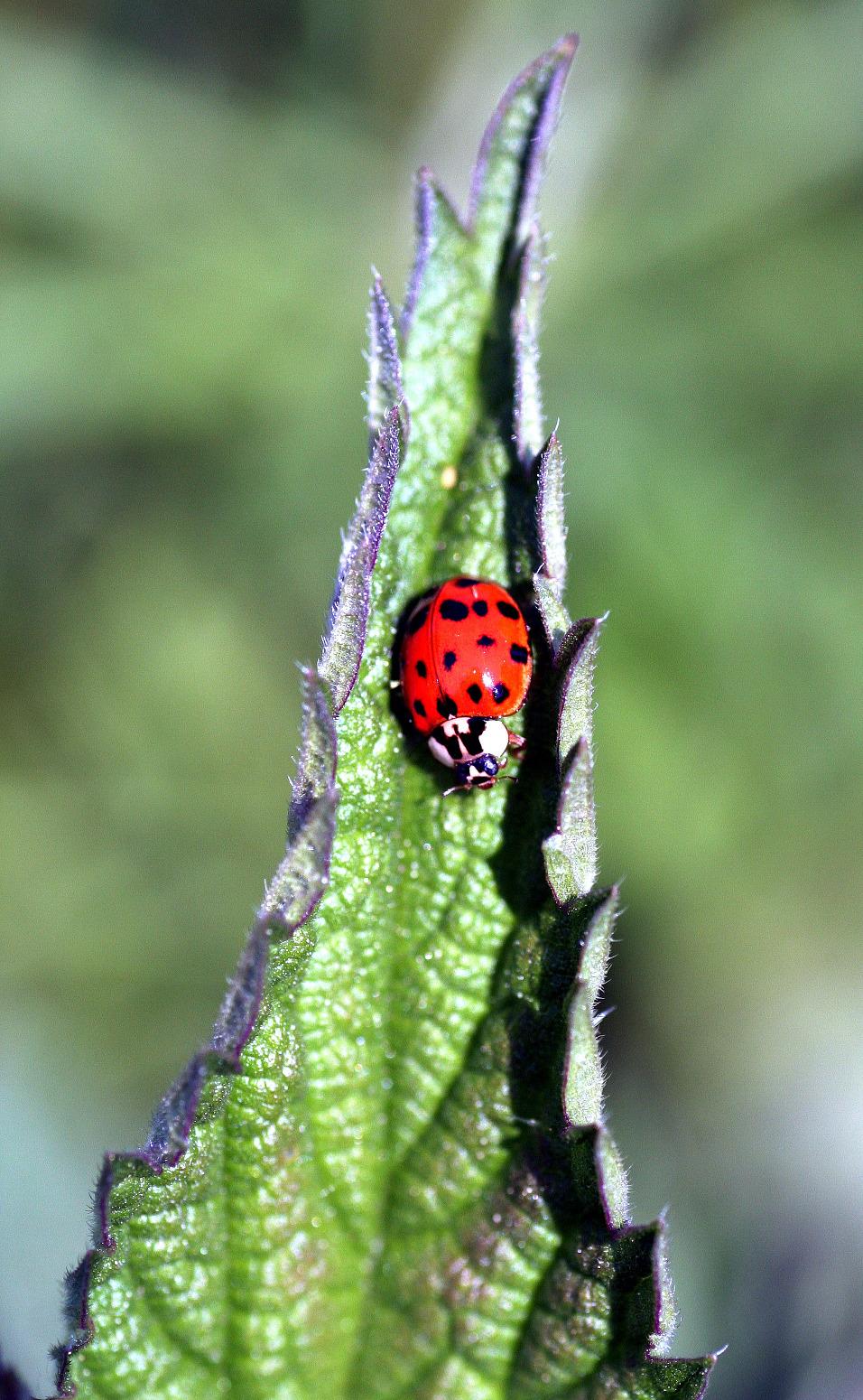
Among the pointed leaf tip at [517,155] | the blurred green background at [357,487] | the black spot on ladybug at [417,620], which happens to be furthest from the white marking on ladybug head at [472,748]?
the blurred green background at [357,487]

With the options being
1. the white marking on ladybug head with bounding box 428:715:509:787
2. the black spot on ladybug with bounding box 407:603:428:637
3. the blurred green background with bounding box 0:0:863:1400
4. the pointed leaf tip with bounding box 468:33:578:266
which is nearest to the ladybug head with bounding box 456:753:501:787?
the white marking on ladybug head with bounding box 428:715:509:787

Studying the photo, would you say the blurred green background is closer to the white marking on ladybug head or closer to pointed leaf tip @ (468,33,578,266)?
the white marking on ladybug head

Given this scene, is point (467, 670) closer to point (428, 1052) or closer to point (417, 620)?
point (417, 620)

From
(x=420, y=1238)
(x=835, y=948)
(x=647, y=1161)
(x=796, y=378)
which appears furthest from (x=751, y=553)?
(x=420, y=1238)

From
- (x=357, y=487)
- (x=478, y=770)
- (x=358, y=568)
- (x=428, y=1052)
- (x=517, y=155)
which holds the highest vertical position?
(x=357, y=487)

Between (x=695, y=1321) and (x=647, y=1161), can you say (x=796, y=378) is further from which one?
(x=695, y=1321)

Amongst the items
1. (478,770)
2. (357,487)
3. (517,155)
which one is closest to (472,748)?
(478,770)

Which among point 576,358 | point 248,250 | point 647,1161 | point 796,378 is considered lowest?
point 647,1161

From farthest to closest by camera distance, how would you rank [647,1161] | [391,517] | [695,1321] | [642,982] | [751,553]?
[751,553] → [642,982] → [647,1161] → [695,1321] → [391,517]
